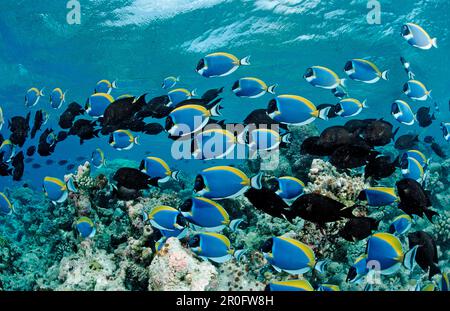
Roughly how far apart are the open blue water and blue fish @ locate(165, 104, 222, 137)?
51.7 ft

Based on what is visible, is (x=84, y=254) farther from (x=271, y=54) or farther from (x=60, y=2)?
(x=271, y=54)

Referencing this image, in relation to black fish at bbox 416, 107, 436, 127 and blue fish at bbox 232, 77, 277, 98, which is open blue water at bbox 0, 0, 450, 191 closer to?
black fish at bbox 416, 107, 436, 127

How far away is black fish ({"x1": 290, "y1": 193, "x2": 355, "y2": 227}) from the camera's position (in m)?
3.23

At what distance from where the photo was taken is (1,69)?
25.6 meters

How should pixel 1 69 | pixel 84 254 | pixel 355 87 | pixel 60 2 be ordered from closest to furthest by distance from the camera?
pixel 84 254 < pixel 60 2 < pixel 1 69 < pixel 355 87

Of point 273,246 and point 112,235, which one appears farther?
point 112,235

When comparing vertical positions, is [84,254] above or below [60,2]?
below

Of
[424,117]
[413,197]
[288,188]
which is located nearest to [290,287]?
[288,188]

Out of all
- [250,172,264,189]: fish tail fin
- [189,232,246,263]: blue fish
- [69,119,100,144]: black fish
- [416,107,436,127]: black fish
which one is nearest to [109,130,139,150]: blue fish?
[69,119,100,144]: black fish

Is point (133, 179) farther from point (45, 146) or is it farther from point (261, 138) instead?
point (45, 146)
